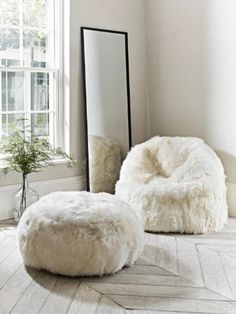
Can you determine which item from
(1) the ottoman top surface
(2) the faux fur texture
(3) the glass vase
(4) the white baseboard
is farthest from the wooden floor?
(2) the faux fur texture

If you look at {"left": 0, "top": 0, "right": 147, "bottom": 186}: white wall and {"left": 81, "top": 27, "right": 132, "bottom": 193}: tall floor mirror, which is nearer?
{"left": 0, "top": 0, "right": 147, "bottom": 186}: white wall

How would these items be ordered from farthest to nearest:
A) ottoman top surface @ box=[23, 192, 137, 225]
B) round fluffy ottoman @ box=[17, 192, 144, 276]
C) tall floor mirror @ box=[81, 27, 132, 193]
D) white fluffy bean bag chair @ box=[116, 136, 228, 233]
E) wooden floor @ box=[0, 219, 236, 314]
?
tall floor mirror @ box=[81, 27, 132, 193]
white fluffy bean bag chair @ box=[116, 136, 228, 233]
ottoman top surface @ box=[23, 192, 137, 225]
round fluffy ottoman @ box=[17, 192, 144, 276]
wooden floor @ box=[0, 219, 236, 314]

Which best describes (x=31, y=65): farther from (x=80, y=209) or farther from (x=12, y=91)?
(x=80, y=209)

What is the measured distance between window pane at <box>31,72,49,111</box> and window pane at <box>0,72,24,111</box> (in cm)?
12

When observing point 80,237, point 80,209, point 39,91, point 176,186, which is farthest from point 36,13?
point 80,237

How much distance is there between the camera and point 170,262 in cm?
310

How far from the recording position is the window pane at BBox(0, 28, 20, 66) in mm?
4141

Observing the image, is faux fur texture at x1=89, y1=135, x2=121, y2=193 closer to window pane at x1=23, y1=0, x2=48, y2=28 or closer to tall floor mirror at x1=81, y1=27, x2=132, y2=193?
tall floor mirror at x1=81, y1=27, x2=132, y2=193

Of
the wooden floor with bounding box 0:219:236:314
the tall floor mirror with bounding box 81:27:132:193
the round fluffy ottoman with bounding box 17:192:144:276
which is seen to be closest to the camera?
the wooden floor with bounding box 0:219:236:314

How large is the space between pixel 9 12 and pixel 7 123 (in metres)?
0.98

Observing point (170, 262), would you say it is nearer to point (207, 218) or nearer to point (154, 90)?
point (207, 218)

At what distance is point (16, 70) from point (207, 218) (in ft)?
6.93

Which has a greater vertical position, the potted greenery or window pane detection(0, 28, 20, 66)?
window pane detection(0, 28, 20, 66)

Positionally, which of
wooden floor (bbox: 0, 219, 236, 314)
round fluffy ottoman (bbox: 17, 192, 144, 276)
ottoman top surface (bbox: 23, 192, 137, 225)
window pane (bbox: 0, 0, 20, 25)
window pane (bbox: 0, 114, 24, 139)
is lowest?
wooden floor (bbox: 0, 219, 236, 314)
